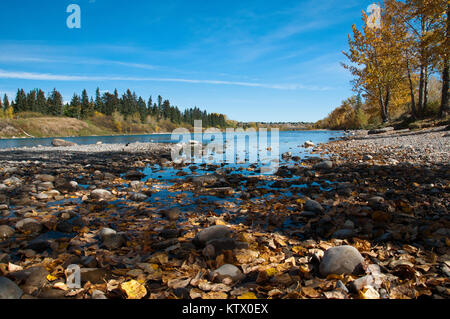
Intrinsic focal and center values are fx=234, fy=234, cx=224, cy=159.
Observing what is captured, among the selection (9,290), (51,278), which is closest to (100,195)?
(51,278)

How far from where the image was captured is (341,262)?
246 centimetres

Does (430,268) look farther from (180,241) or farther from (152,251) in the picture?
(152,251)

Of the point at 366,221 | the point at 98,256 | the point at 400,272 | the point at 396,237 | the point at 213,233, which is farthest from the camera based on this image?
the point at 366,221

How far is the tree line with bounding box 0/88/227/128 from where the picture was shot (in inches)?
4390

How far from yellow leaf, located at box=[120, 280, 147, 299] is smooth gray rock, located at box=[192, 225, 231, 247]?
109 centimetres

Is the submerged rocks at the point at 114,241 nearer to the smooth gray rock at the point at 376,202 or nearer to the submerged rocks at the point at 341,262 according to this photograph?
the submerged rocks at the point at 341,262

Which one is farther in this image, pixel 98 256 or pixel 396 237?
pixel 396 237

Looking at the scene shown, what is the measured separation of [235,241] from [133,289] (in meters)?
1.45

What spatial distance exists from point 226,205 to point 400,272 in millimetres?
3465

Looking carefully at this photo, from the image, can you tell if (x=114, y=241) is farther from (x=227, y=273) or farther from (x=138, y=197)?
(x=138, y=197)

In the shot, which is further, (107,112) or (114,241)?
(107,112)
